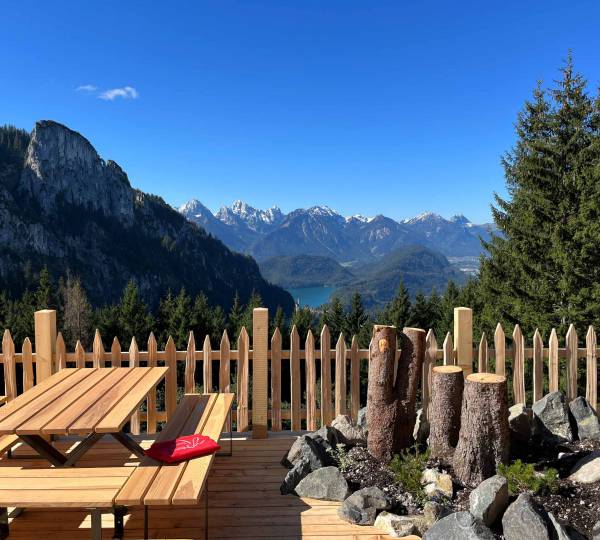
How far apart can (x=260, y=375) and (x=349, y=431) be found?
4.24 feet

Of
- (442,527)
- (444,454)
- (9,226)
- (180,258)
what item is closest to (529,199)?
(444,454)

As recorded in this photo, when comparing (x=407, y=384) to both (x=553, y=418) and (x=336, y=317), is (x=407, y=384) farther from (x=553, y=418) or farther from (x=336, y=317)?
(x=336, y=317)

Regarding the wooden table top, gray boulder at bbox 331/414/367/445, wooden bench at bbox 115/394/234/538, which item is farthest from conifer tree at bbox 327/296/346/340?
wooden bench at bbox 115/394/234/538

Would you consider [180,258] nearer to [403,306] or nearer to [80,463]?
[403,306]

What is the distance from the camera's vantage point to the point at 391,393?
15.2 feet

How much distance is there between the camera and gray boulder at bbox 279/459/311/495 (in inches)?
164

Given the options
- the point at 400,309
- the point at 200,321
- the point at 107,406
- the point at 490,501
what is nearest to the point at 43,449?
the point at 107,406

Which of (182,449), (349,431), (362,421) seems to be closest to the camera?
(182,449)

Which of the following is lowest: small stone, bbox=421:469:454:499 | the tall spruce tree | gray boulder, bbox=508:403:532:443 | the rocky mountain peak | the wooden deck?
the wooden deck

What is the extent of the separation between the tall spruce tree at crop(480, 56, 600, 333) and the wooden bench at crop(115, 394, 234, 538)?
1692 centimetres

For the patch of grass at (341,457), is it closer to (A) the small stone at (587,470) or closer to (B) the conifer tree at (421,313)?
(A) the small stone at (587,470)

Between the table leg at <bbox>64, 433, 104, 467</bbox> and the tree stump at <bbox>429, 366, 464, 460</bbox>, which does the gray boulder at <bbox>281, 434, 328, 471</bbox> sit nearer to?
the tree stump at <bbox>429, 366, 464, 460</bbox>

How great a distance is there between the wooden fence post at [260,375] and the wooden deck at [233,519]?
108 centimetres

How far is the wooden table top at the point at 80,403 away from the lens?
316 cm
